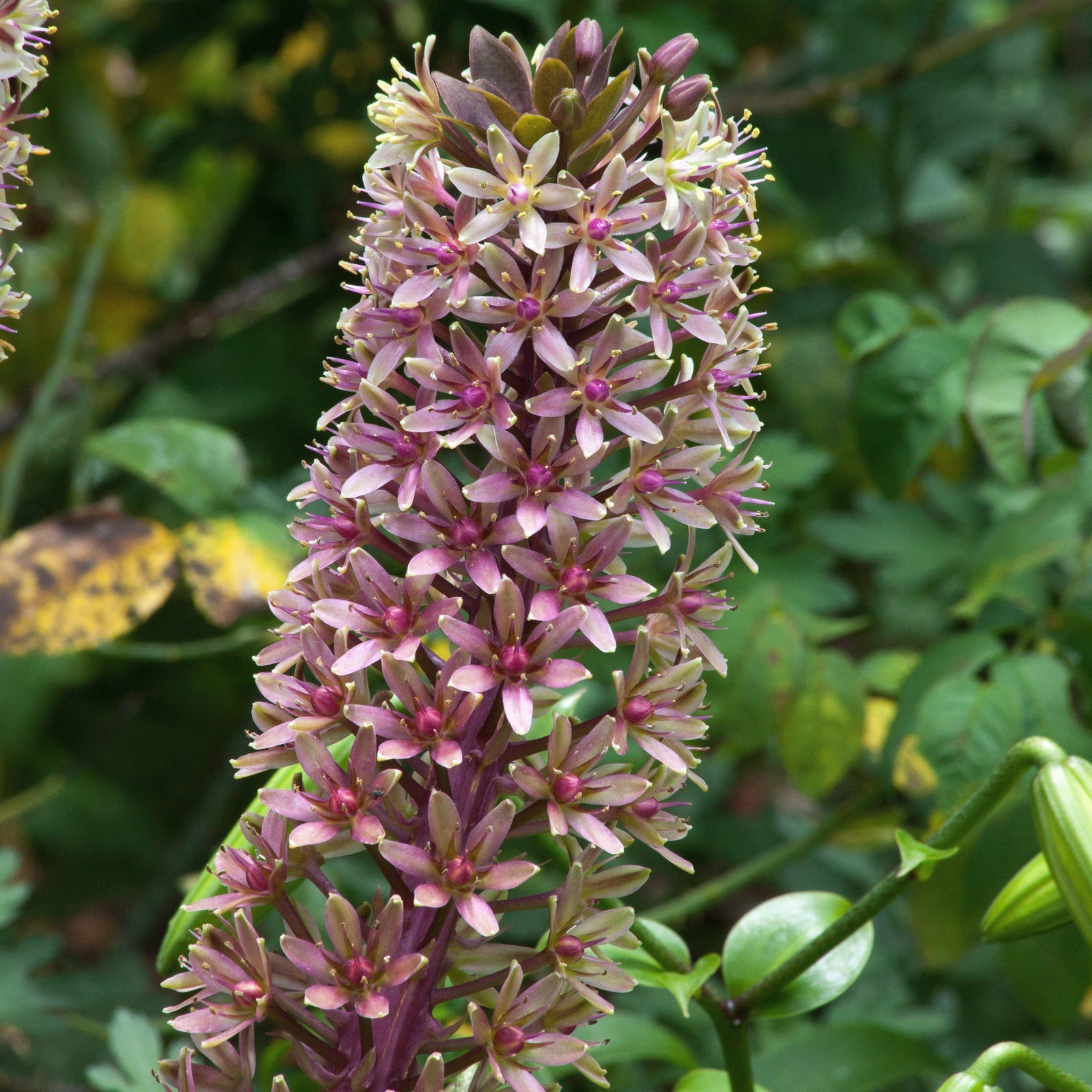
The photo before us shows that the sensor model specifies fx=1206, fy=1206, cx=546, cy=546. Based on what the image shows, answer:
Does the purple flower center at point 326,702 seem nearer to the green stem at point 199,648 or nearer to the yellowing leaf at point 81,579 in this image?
the green stem at point 199,648

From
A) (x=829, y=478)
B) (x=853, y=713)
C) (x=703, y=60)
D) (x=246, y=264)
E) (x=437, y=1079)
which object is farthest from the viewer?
(x=246, y=264)

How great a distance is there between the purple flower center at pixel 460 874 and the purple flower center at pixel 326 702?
11cm

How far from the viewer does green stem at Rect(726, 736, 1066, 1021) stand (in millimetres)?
729

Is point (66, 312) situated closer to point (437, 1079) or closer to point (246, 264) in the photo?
point (246, 264)

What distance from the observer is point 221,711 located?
6.24 feet

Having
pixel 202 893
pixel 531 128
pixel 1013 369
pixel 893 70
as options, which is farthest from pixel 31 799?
pixel 893 70

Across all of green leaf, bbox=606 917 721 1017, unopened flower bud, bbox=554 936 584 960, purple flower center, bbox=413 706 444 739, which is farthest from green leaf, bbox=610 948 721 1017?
purple flower center, bbox=413 706 444 739

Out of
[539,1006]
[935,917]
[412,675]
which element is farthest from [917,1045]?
[412,675]

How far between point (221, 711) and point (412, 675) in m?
1.34

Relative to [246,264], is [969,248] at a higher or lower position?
lower

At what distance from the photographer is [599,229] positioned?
67 cm

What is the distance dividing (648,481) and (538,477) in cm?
7

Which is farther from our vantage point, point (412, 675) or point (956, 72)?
point (956, 72)

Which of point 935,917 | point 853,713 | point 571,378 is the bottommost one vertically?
point 935,917
